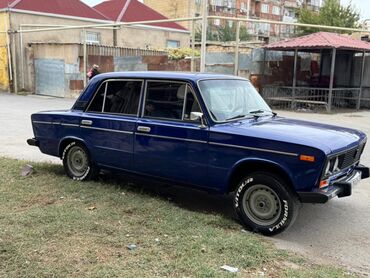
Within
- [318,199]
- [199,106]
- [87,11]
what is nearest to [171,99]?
[199,106]

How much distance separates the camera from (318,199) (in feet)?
14.9

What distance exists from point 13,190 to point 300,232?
3.85m

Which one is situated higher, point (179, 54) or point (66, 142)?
point (179, 54)

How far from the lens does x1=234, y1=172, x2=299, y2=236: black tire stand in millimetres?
4789

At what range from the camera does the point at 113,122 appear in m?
6.07

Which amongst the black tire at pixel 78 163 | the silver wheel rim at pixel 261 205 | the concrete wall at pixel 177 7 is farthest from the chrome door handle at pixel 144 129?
the concrete wall at pixel 177 7

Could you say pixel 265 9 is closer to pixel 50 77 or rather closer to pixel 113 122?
pixel 50 77

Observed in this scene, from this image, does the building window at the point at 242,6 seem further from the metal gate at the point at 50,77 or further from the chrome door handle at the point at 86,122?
the chrome door handle at the point at 86,122

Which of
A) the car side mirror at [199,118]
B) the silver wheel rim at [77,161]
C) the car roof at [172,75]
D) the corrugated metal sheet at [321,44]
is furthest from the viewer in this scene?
the corrugated metal sheet at [321,44]

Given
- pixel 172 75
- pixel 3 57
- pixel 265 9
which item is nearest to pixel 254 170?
pixel 172 75

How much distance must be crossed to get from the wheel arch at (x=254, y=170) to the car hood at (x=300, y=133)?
10.9 inches

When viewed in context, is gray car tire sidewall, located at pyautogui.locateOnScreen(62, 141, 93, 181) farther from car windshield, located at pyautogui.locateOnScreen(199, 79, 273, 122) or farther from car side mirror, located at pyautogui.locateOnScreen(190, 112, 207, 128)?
car windshield, located at pyautogui.locateOnScreen(199, 79, 273, 122)

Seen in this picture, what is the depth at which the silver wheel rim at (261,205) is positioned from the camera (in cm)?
489

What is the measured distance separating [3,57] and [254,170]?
24.2 meters
